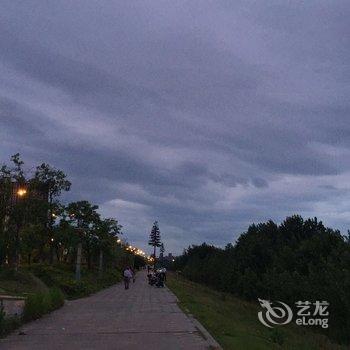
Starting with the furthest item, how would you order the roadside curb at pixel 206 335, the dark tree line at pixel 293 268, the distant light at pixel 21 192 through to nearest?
the distant light at pixel 21 192 < the dark tree line at pixel 293 268 < the roadside curb at pixel 206 335

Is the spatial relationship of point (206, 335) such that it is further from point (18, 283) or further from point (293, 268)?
point (293, 268)

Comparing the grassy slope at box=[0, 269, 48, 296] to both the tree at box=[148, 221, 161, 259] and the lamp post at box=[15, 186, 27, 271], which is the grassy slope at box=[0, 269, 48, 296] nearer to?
the lamp post at box=[15, 186, 27, 271]

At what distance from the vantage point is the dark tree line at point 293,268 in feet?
82.8

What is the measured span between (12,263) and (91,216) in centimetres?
1069

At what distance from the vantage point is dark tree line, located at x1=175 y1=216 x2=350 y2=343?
25.2m

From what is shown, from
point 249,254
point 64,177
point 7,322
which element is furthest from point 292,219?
point 7,322

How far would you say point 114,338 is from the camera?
1340 cm

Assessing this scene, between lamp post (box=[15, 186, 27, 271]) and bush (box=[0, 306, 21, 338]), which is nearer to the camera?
bush (box=[0, 306, 21, 338])

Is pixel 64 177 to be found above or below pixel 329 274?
above

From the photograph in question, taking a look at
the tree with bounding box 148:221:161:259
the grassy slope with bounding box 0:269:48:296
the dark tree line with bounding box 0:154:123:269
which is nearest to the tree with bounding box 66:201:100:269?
the dark tree line with bounding box 0:154:123:269

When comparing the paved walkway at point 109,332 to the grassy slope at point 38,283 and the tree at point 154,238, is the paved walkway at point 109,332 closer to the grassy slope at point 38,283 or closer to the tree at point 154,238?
the grassy slope at point 38,283

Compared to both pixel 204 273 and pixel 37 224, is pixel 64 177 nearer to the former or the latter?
pixel 37 224

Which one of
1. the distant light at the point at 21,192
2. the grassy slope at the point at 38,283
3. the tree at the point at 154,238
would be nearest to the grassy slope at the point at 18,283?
the grassy slope at the point at 38,283

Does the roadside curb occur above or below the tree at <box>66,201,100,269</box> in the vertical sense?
below
